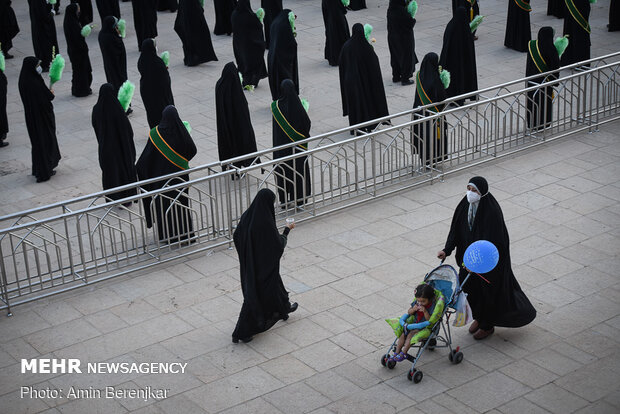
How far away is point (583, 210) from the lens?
10062 millimetres

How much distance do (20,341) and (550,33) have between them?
803 centimetres

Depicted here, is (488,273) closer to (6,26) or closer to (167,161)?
(167,161)

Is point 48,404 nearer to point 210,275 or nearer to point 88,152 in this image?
point 210,275

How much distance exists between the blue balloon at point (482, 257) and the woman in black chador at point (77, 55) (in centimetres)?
951

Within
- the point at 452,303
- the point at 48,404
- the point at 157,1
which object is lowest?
the point at 48,404

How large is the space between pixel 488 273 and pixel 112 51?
8.84m

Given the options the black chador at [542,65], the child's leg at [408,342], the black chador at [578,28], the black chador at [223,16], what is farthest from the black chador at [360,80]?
the child's leg at [408,342]

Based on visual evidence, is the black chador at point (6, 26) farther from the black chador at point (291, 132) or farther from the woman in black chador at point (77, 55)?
the black chador at point (291, 132)

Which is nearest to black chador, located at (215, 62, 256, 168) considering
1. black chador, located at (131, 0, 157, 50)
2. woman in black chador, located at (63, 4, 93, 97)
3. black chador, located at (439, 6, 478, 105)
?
black chador, located at (439, 6, 478, 105)

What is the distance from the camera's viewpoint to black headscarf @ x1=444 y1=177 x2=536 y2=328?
739cm

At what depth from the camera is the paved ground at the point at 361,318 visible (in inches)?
278

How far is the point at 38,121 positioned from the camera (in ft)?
38.8

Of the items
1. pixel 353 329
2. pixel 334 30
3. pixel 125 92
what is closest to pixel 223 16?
pixel 334 30

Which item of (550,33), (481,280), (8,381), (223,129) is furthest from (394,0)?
(8,381)
